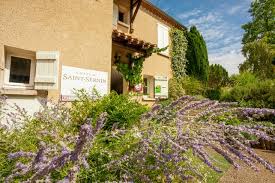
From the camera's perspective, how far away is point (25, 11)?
5.15m

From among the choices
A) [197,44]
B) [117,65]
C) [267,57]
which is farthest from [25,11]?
[267,57]

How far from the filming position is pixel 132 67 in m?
9.31

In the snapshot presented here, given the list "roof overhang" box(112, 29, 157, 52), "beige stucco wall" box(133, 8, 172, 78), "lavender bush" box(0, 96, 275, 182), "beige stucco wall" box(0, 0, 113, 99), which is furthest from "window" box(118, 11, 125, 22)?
"lavender bush" box(0, 96, 275, 182)

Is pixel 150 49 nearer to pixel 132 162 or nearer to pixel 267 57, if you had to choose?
pixel 132 162

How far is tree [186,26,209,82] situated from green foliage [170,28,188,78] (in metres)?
0.83

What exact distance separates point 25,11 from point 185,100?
4.59 metres

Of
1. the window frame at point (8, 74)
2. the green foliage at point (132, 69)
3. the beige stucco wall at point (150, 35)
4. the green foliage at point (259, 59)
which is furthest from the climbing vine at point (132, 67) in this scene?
the green foliage at point (259, 59)

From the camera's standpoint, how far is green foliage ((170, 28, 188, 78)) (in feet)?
43.5

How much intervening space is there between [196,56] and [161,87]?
4969mm

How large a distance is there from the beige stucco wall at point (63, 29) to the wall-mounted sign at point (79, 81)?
15cm

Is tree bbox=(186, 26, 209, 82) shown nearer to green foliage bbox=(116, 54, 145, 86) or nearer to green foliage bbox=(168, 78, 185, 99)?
green foliage bbox=(168, 78, 185, 99)

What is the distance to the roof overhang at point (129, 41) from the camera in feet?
25.1

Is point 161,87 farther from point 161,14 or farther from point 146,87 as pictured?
point 161,14

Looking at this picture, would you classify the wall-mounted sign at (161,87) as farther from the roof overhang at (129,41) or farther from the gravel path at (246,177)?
the gravel path at (246,177)
